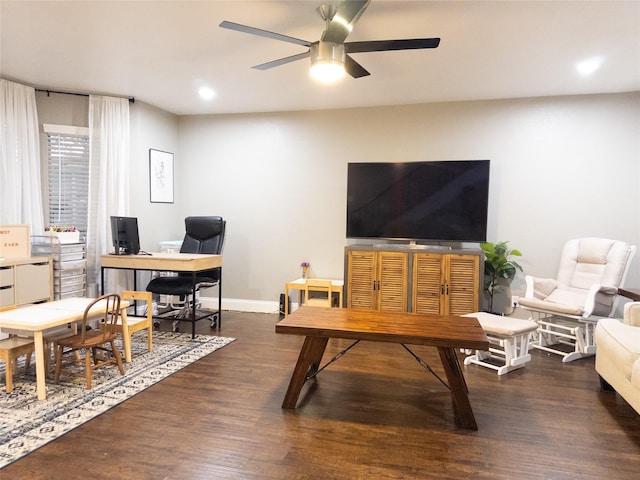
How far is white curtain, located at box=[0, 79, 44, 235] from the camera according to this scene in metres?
3.81

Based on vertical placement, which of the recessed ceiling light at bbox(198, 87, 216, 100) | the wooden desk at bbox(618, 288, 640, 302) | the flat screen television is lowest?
the wooden desk at bbox(618, 288, 640, 302)

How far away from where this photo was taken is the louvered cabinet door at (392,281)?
4.39m

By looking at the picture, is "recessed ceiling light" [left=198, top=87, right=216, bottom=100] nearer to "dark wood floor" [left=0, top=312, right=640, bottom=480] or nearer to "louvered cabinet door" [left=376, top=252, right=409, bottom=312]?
"louvered cabinet door" [left=376, top=252, right=409, bottom=312]

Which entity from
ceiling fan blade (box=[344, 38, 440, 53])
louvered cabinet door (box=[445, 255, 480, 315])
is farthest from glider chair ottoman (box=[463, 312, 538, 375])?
ceiling fan blade (box=[344, 38, 440, 53])

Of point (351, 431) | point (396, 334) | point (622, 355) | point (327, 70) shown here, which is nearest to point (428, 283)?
point (622, 355)

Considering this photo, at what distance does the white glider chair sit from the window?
486 cm

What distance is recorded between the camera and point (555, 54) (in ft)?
10.6

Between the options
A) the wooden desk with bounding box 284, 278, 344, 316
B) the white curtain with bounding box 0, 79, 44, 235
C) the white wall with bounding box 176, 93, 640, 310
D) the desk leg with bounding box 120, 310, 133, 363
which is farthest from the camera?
the wooden desk with bounding box 284, 278, 344, 316

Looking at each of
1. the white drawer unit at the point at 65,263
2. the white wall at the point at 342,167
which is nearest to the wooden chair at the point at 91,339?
the white drawer unit at the point at 65,263

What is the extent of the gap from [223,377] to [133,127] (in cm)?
326

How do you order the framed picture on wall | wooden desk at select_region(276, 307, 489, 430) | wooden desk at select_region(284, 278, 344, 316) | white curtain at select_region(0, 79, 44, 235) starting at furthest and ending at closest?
the framed picture on wall, wooden desk at select_region(284, 278, 344, 316), white curtain at select_region(0, 79, 44, 235), wooden desk at select_region(276, 307, 489, 430)

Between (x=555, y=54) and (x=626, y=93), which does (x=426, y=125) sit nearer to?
(x=555, y=54)

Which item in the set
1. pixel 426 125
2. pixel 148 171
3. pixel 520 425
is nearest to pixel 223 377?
pixel 520 425

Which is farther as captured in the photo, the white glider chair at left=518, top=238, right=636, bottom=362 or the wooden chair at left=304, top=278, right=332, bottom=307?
the wooden chair at left=304, top=278, right=332, bottom=307
